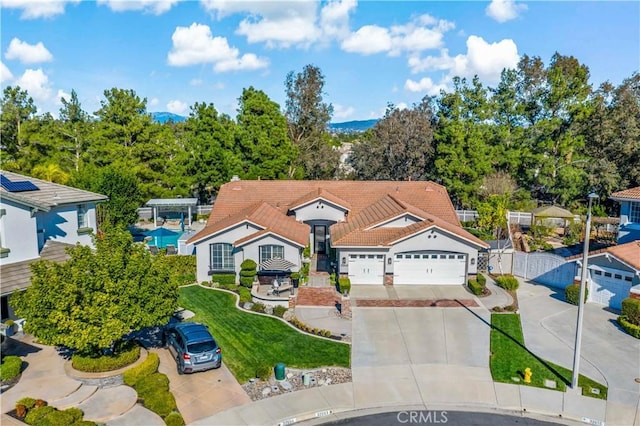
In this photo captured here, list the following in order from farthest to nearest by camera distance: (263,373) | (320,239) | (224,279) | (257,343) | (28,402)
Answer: (320,239) → (224,279) → (257,343) → (263,373) → (28,402)

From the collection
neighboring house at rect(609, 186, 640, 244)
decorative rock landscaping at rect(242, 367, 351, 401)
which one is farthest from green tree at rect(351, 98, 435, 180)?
decorative rock landscaping at rect(242, 367, 351, 401)

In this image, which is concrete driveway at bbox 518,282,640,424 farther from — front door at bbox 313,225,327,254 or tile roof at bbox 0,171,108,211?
tile roof at bbox 0,171,108,211

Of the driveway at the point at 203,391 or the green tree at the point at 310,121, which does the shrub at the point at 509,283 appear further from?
the green tree at the point at 310,121

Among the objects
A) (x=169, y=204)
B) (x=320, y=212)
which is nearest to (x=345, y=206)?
(x=320, y=212)

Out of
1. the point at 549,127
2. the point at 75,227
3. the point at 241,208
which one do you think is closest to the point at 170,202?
the point at 241,208

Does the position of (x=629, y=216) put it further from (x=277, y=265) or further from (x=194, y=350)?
(x=194, y=350)

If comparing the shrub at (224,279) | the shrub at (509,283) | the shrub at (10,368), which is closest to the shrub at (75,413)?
the shrub at (10,368)
